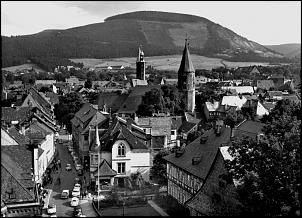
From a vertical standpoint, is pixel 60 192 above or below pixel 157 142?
below

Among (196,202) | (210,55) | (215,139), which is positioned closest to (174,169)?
(215,139)

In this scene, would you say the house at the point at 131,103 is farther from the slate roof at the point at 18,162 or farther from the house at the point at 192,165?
the slate roof at the point at 18,162

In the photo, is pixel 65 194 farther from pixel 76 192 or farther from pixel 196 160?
pixel 196 160

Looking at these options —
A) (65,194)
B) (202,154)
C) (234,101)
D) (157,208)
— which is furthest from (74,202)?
(234,101)

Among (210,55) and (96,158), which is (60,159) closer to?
(96,158)

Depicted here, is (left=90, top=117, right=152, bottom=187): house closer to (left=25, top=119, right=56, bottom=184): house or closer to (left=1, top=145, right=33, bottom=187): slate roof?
(left=25, top=119, right=56, bottom=184): house

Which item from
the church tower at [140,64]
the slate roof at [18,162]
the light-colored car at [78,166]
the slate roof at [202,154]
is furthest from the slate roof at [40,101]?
the church tower at [140,64]

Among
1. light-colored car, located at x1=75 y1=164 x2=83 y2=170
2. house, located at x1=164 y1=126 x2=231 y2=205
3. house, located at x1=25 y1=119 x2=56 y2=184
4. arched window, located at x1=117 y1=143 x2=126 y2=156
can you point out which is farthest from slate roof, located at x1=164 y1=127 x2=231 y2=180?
light-colored car, located at x1=75 y1=164 x2=83 y2=170
